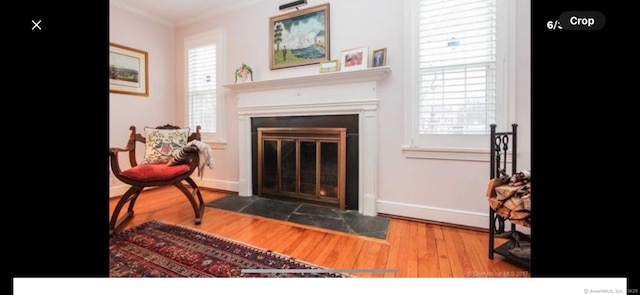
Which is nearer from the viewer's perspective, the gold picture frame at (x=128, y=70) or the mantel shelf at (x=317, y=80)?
the mantel shelf at (x=317, y=80)

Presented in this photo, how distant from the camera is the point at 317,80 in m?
1.77

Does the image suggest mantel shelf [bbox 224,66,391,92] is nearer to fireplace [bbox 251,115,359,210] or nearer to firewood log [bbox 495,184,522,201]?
fireplace [bbox 251,115,359,210]

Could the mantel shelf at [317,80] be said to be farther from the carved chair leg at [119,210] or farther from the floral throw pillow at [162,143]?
the carved chair leg at [119,210]

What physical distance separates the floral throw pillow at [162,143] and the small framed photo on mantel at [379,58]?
162 centimetres

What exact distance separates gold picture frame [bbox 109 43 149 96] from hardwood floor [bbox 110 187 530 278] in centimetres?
99

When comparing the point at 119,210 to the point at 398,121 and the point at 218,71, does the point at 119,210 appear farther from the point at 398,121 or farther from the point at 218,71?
the point at 398,121

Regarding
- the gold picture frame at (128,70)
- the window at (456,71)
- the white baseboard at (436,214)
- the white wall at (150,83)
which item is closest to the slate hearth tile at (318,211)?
the white baseboard at (436,214)

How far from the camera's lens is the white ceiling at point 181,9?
6.12 feet

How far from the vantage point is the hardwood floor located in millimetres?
921
